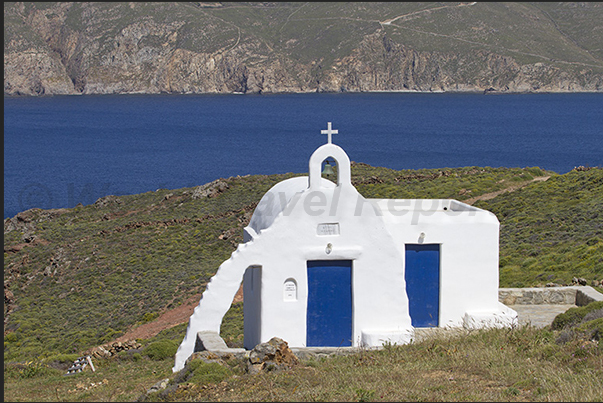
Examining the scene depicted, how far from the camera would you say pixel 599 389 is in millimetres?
11469

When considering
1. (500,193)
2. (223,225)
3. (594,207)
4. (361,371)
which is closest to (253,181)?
(223,225)

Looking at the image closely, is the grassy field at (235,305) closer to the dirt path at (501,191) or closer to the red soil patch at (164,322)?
the dirt path at (501,191)

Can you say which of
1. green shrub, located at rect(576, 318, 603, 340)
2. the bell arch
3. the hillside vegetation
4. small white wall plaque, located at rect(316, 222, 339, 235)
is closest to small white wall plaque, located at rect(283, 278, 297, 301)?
small white wall plaque, located at rect(316, 222, 339, 235)

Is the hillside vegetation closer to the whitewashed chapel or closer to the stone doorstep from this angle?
the stone doorstep

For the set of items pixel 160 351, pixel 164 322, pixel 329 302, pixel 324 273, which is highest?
pixel 324 273

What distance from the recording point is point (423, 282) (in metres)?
17.3

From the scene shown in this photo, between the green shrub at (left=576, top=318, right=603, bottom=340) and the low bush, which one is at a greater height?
the green shrub at (left=576, top=318, right=603, bottom=340)

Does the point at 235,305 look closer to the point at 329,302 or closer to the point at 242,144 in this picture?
the point at 329,302

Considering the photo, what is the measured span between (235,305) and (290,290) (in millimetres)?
12890

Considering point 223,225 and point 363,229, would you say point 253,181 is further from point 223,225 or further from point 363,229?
point 363,229

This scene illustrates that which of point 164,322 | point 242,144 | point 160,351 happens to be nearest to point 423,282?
point 160,351

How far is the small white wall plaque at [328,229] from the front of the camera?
1617 cm

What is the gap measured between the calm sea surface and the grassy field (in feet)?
66.4

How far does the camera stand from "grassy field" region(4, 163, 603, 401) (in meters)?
12.6
